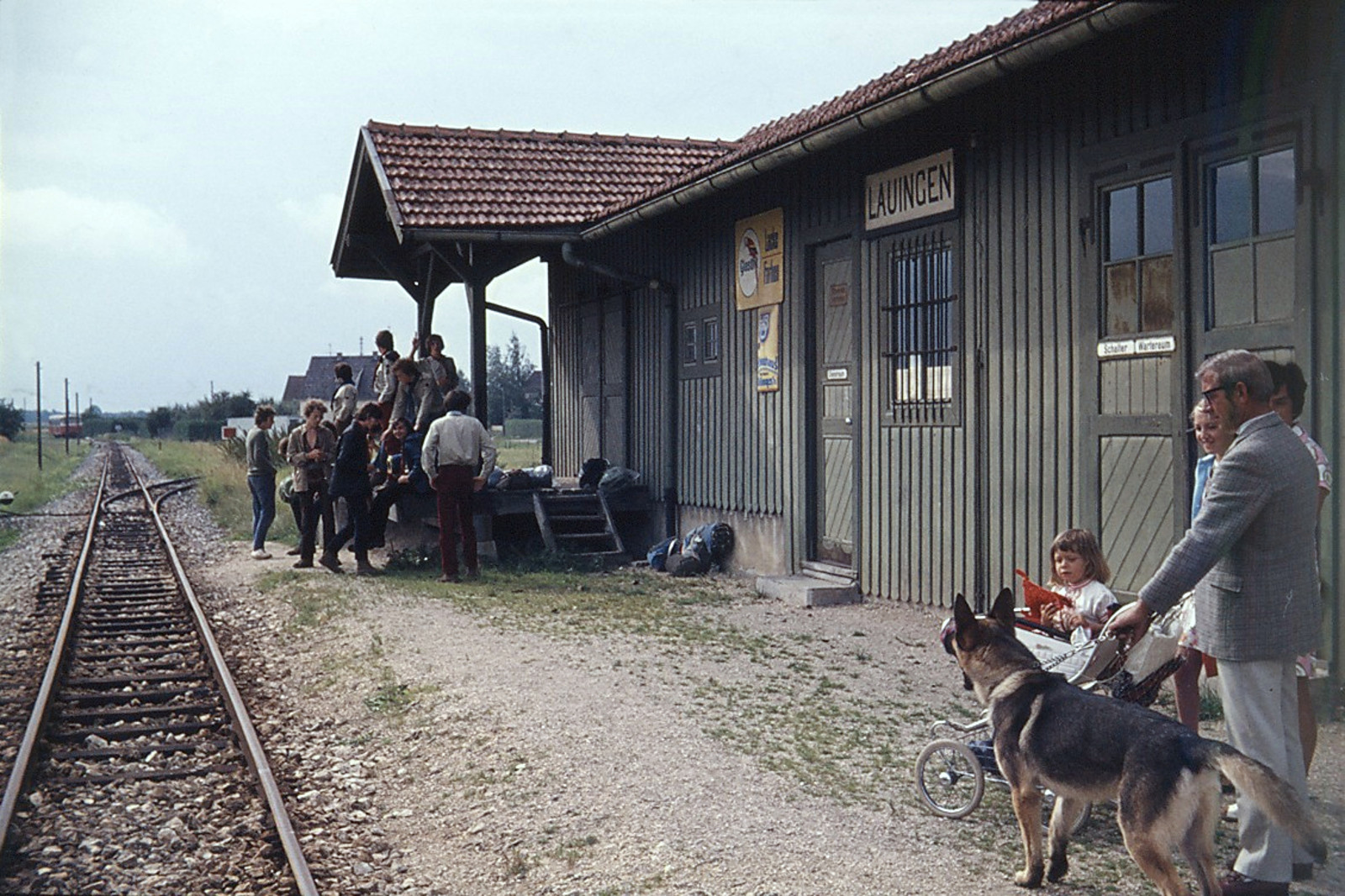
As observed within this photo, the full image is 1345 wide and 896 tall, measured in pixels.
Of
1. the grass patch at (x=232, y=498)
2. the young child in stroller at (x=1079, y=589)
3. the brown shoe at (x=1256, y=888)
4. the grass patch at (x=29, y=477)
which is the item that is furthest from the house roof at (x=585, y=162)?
the grass patch at (x=29, y=477)

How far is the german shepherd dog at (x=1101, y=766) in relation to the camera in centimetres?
377

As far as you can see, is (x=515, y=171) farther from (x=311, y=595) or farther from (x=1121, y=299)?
(x=1121, y=299)

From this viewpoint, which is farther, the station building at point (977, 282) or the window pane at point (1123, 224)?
the window pane at point (1123, 224)

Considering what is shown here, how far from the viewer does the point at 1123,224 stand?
822 cm

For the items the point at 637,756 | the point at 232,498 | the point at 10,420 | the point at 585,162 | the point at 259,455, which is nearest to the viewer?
the point at 637,756

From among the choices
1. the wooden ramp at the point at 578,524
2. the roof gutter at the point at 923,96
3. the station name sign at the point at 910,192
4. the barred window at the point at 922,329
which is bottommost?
the wooden ramp at the point at 578,524

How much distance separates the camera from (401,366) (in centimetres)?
1411

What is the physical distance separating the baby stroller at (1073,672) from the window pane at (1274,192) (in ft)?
9.31

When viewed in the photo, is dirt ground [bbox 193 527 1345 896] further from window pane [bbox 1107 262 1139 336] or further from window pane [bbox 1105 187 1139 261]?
window pane [bbox 1105 187 1139 261]

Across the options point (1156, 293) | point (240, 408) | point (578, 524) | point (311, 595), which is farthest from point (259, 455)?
point (240, 408)

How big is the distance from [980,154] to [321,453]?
8.40 m

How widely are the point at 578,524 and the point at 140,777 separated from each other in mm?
8973

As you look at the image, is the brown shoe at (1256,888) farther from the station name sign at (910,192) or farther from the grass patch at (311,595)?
the grass patch at (311,595)

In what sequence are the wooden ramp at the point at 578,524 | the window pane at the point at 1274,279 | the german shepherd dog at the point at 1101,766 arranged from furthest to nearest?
the wooden ramp at the point at 578,524 < the window pane at the point at 1274,279 < the german shepherd dog at the point at 1101,766
